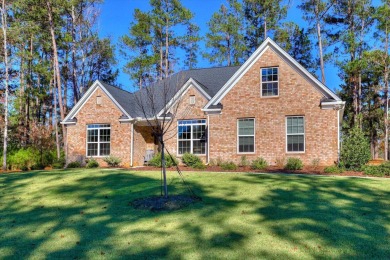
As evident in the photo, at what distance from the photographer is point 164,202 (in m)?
8.28

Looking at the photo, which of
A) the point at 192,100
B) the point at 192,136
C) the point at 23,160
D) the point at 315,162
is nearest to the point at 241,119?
the point at 192,136

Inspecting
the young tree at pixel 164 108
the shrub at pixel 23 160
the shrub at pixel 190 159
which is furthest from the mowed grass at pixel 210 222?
the shrub at pixel 23 160

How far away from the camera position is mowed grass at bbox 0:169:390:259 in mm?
5270

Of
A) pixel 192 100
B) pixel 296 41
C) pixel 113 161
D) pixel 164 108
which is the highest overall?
pixel 296 41

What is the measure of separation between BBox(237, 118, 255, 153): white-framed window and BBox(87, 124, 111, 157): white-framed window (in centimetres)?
900

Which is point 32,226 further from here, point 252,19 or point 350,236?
point 252,19

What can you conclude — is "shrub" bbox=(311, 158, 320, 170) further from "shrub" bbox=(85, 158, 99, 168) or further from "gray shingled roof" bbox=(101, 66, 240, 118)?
"shrub" bbox=(85, 158, 99, 168)

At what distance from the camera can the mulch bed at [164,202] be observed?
798 centimetres

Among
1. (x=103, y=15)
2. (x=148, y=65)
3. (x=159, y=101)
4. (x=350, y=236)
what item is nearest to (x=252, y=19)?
(x=148, y=65)

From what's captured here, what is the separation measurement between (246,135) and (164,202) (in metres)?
10.7

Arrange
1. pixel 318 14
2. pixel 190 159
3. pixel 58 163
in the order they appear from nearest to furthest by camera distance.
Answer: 1. pixel 190 159
2. pixel 58 163
3. pixel 318 14

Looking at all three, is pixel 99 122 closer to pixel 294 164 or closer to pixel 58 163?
pixel 58 163

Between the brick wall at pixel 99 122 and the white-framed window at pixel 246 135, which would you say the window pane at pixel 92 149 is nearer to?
the brick wall at pixel 99 122

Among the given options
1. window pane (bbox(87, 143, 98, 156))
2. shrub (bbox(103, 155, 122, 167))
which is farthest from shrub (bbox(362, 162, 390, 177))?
window pane (bbox(87, 143, 98, 156))
